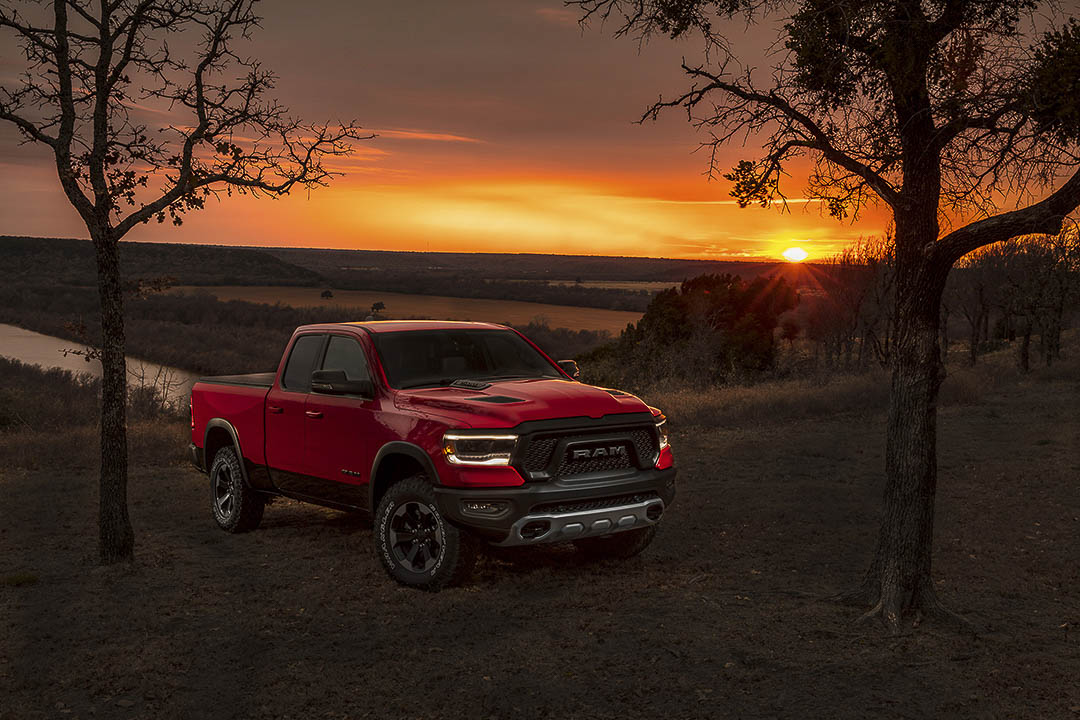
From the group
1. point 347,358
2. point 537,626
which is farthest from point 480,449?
point 347,358

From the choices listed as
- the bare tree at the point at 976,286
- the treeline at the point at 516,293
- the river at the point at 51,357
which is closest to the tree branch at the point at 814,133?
the bare tree at the point at 976,286

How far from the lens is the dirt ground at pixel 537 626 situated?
5238 mm

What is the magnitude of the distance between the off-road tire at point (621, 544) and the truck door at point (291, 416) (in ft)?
8.61

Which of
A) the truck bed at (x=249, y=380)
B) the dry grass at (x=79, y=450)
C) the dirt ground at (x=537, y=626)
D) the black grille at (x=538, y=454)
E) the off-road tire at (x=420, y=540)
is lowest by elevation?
the dry grass at (x=79, y=450)

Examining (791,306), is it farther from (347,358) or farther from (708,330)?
(347,358)

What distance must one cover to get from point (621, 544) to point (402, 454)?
85.5 inches

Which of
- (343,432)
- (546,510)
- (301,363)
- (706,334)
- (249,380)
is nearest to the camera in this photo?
(546,510)

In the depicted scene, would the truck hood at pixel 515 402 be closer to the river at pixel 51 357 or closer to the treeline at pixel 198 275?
the river at pixel 51 357

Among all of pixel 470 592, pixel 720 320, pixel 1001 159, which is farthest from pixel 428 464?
pixel 720 320

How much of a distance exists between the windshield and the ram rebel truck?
0.01m

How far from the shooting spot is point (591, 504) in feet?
22.6

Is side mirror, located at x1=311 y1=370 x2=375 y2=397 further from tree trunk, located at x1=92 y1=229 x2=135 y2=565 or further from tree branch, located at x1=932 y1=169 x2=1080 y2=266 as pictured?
tree branch, located at x1=932 y1=169 x2=1080 y2=266

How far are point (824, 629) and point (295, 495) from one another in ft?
15.4

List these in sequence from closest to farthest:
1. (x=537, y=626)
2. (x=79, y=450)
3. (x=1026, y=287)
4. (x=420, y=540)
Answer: (x=537, y=626), (x=420, y=540), (x=79, y=450), (x=1026, y=287)
